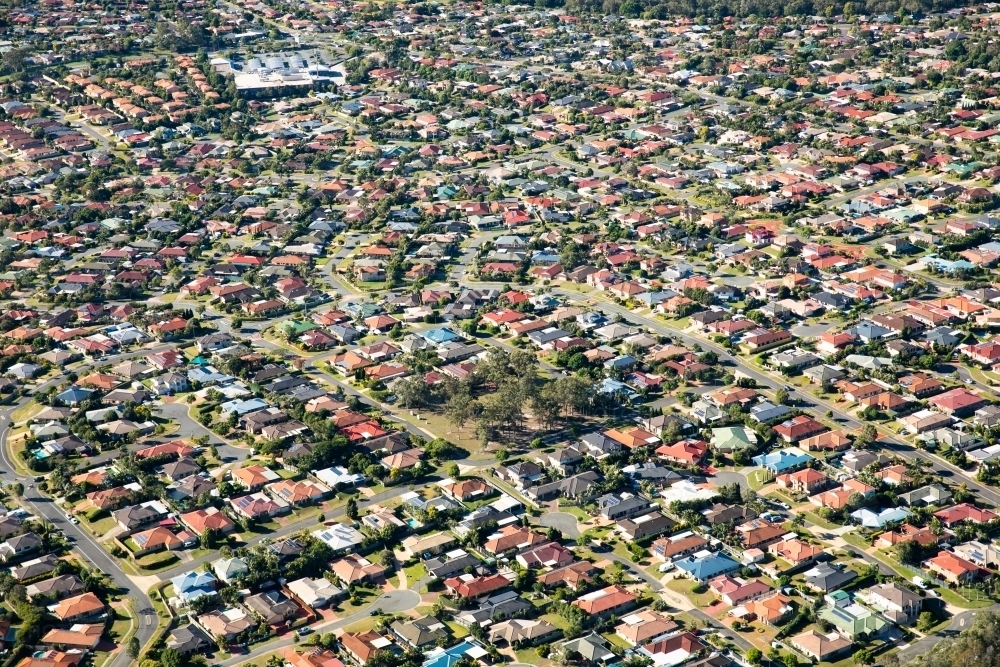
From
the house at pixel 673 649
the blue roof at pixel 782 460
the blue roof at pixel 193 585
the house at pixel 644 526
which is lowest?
the house at pixel 673 649

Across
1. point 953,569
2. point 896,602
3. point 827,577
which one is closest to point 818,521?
point 827,577

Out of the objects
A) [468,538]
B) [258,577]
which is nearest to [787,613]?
[468,538]

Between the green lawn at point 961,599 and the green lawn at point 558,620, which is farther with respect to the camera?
the green lawn at point 961,599

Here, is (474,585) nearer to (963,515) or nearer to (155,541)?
(155,541)

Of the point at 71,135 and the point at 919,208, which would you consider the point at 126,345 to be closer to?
the point at 71,135

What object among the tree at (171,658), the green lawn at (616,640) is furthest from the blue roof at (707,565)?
the tree at (171,658)

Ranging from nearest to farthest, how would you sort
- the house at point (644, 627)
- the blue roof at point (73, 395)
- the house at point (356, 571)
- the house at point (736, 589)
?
1. the house at point (644, 627)
2. the house at point (736, 589)
3. the house at point (356, 571)
4. the blue roof at point (73, 395)

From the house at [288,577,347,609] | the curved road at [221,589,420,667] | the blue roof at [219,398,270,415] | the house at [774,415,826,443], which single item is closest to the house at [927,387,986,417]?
the house at [774,415,826,443]

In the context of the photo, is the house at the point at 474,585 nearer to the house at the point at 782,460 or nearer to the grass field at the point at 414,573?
the grass field at the point at 414,573
